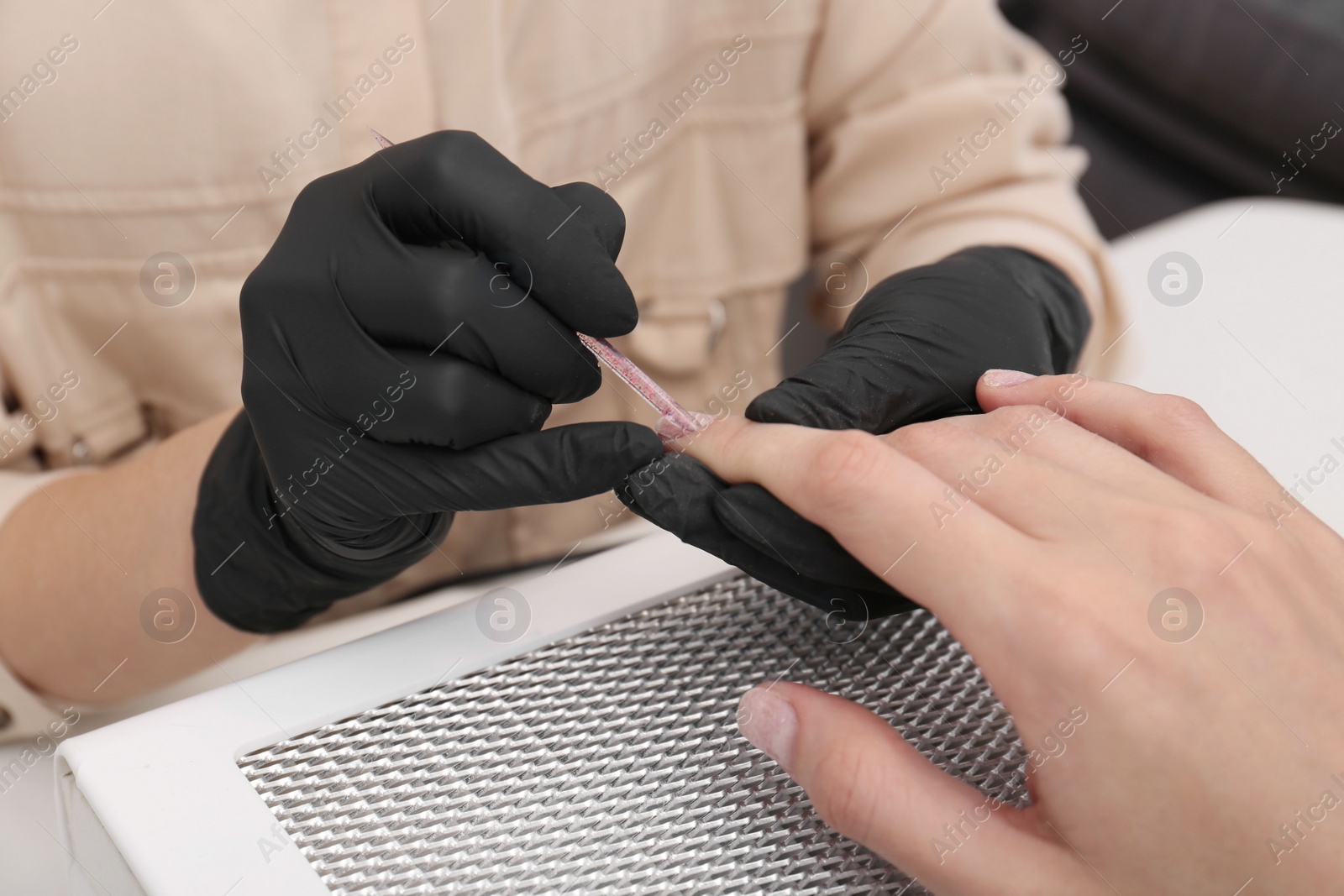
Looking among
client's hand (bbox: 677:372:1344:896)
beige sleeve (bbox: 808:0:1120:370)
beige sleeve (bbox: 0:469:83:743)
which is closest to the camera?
client's hand (bbox: 677:372:1344:896)

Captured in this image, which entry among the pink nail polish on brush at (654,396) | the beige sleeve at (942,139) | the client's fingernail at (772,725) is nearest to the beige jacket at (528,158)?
the beige sleeve at (942,139)

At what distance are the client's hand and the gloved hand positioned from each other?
0.18 m

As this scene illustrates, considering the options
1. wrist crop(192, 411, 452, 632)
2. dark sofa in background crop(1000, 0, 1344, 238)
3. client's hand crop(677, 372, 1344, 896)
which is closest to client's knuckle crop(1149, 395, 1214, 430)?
client's hand crop(677, 372, 1344, 896)

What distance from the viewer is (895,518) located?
1.50ft

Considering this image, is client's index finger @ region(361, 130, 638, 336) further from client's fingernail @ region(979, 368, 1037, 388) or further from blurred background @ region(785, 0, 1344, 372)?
blurred background @ region(785, 0, 1344, 372)

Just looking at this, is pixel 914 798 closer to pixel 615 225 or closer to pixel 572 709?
pixel 572 709

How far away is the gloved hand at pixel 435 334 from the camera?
0.56 metres

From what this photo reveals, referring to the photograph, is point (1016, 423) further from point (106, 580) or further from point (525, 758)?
point (106, 580)

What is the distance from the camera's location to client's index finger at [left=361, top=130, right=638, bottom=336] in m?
0.56

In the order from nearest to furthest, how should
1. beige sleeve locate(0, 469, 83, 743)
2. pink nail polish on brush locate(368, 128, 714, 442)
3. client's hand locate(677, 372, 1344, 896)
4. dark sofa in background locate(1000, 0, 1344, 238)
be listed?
client's hand locate(677, 372, 1344, 896) < pink nail polish on brush locate(368, 128, 714, 442) < beige sleeve locate(0, 469, 83, 743) < dark sofa in background locate(1000, 0, 1344, 238)

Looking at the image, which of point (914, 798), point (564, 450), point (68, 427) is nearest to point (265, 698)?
point (564, 450)

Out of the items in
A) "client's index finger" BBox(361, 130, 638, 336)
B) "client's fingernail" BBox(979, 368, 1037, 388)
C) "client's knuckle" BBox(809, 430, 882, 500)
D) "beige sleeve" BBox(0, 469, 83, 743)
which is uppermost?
"client's index finger" BBox(361, 130, 638, 336)

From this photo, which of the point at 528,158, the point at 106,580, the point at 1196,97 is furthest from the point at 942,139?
the point at 1196,97

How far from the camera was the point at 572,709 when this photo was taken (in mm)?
500
